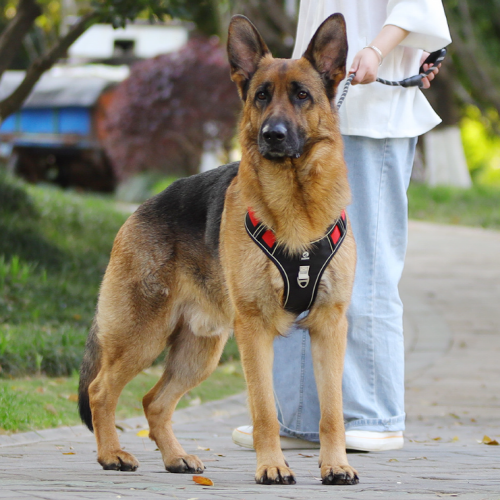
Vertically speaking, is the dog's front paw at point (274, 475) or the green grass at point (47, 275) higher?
the dog's front paw at point (274, 475)

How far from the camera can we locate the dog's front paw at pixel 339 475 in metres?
3.12

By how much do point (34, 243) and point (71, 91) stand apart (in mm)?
15768

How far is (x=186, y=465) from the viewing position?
3633 millimetres

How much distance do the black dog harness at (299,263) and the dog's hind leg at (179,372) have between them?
0.86 metres

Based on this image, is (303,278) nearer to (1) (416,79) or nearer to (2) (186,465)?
(2) (186,465)

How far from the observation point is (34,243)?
360 inches

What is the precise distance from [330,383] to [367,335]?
862 mm

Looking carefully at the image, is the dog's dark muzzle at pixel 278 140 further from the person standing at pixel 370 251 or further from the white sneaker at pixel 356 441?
the white sneaker at pixel 356 441

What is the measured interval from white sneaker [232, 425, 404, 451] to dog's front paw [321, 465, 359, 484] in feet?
2.73

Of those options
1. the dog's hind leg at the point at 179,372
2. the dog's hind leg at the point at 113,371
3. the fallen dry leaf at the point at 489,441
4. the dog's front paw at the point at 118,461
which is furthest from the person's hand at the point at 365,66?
the fallen dry leaf at the point at 489,441

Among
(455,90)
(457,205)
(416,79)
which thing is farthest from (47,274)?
(455,90)

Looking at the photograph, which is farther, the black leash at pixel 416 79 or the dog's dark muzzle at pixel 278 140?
the black leash at pixel 416 79

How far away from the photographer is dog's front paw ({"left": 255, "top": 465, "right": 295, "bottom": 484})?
309 centimetres

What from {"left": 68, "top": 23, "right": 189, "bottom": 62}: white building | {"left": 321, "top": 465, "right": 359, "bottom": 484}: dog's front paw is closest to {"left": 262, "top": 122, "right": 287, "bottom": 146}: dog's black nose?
{"left": 321, "top": 465, "right": 359, "bottom": 484}: dog's front paw
